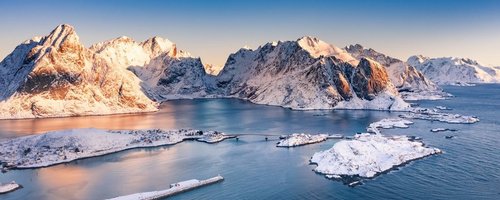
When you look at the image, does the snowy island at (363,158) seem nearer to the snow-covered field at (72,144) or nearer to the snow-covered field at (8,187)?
the snow-covered field at (72,144)

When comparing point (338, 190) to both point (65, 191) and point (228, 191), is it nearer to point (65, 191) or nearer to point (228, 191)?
point (228, 191)

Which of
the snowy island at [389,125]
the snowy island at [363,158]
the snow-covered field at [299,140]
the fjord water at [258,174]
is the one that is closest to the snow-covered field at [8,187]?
the fjord water at [258,174]

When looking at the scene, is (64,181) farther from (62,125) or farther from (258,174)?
(62,125)

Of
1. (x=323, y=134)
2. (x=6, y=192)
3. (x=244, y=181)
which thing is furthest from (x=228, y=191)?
(x=323, y=134)

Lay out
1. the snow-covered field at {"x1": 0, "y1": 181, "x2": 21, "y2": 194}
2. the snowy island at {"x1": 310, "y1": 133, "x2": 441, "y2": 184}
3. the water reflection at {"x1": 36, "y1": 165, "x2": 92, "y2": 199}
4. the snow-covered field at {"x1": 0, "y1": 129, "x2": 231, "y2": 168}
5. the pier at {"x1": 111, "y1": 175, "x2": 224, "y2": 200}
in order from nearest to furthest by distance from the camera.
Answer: the pier at {"x1": 111, "y1": 175, "x2": 224, "y2": 200}, the water reflection at {"x1": 36, "y1": 165, "x2": 92, "y2": 199}, the snow-covered field at {"x1": 0, "y1": 181, "x2": 21, "y2": 194}, the snowy island at {"x1": 310, "y1": 133, "x2": 441, "y2": 184}, the snow-covered field at {"x1": 0, "y1": 129, "x2": 231, "y2": 168}

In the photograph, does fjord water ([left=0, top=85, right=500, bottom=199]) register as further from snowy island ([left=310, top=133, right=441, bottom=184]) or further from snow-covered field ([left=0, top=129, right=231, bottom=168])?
snow-covered field ([left=0, top=129, right=231, bottom=168])

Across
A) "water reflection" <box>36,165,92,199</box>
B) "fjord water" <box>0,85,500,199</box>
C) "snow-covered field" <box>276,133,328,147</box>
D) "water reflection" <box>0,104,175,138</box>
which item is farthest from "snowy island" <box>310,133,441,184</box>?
"water reflection" <box>0,104,175,138</box>
